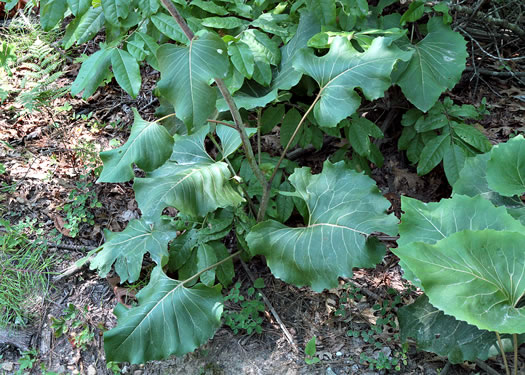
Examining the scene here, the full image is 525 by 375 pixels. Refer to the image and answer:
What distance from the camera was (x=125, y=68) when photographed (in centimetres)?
192

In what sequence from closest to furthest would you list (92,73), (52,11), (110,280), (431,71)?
(52,11), (92,73), (431,71), (110,280)

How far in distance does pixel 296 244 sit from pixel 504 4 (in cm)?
234

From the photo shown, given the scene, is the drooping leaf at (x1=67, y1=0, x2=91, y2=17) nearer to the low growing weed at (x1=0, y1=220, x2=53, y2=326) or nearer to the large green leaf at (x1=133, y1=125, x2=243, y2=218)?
the large green leaf at (x1=133, y1=125, x2=243, y2=218)

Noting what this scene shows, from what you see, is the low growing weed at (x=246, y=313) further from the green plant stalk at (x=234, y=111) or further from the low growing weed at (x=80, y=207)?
the low growing weed at (x=80, y=207)

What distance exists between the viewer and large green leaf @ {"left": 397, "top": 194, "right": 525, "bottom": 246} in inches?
Answer: 65.4

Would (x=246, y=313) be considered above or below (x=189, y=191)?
below

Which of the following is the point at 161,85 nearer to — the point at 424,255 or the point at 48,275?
the point at 424,255

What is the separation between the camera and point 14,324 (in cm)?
247

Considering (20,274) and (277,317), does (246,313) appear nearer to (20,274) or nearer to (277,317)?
(277,317)

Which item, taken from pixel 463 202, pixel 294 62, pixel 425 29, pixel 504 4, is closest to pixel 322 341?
pixel 463 202

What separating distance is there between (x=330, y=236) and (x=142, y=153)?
0.87 m

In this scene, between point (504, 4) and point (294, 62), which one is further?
point (504, 4)

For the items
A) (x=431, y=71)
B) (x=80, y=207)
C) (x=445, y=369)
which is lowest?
(x=445, y=369)

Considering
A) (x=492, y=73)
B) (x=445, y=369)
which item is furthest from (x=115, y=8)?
(x=492, y=73)
